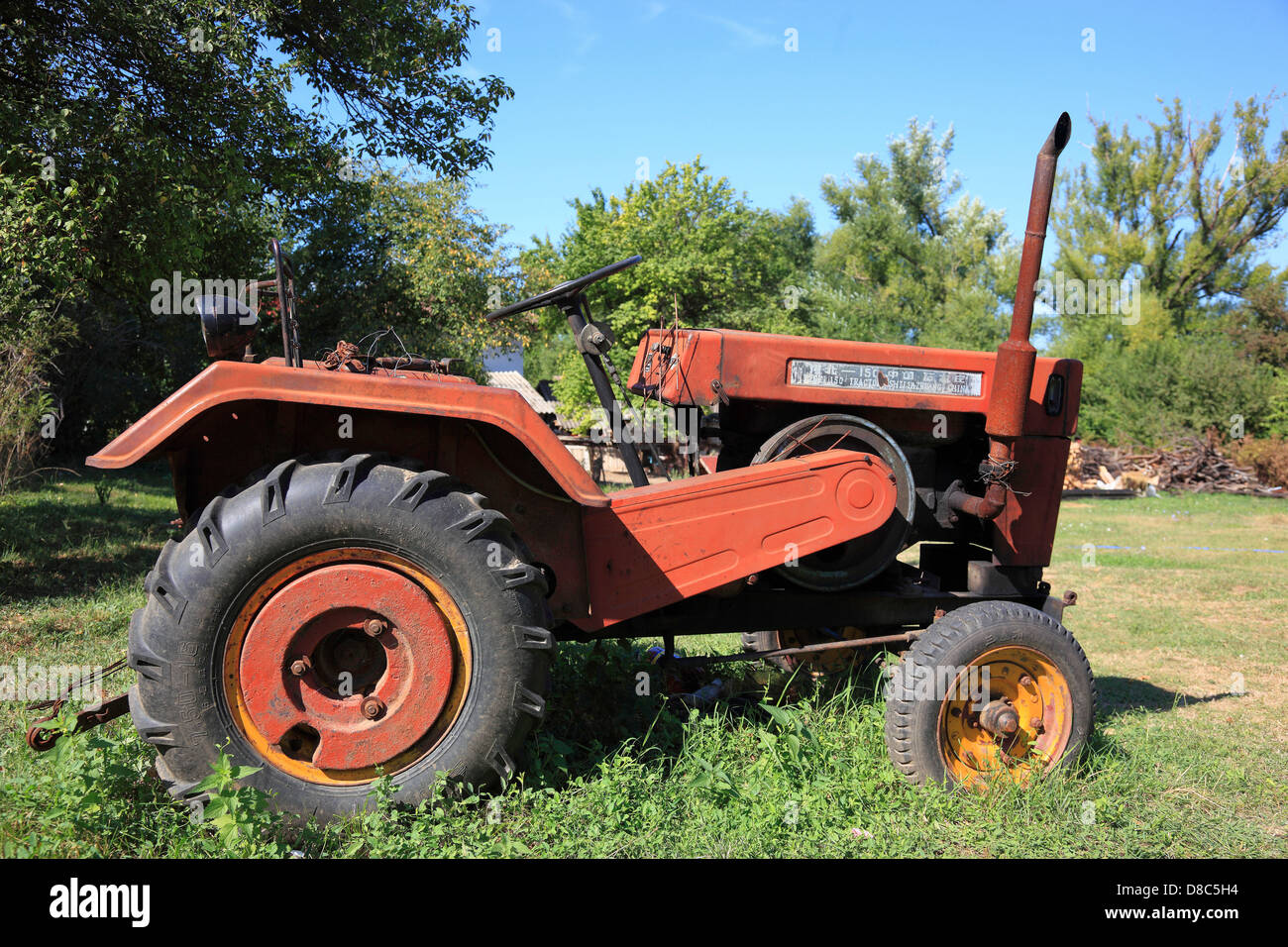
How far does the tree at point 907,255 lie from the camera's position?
34.9m

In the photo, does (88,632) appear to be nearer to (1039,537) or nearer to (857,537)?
(857,537)

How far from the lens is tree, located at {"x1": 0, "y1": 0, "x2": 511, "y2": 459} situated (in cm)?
630

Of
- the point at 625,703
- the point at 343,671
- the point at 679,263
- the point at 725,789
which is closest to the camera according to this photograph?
the point at 343,671

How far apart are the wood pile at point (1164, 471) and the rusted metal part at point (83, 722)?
926 inches

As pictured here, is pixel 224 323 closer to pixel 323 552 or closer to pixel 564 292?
pixel 323 552

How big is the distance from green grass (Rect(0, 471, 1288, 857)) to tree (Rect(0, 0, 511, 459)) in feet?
9.24

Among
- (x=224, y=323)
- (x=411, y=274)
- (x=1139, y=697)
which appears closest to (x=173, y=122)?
(x=224, y=323)

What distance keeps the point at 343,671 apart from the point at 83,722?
0.97 metres

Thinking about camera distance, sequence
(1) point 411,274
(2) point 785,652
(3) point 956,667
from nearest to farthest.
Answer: (3) point 956,667 → (2) point 785,652 → (1) point 411,274

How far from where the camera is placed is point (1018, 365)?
12.6ft

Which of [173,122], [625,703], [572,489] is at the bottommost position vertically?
[625,703]

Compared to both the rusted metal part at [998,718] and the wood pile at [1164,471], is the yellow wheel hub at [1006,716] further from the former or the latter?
the wood pile at [1164,471]

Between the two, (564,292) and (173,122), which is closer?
(564,292)

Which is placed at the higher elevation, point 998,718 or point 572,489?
point 572,489
